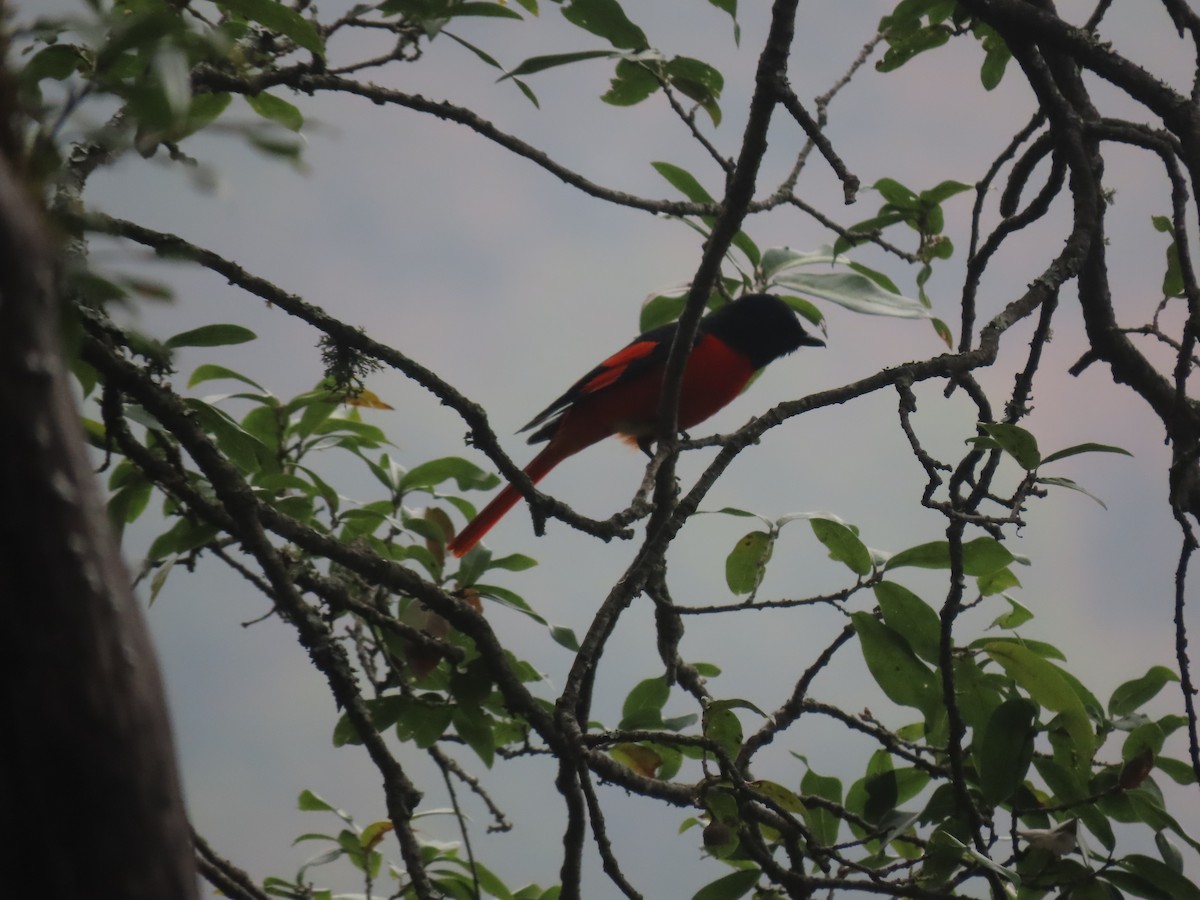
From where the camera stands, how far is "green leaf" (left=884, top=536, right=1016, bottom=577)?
247 centimetres

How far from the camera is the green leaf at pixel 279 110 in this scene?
2951 millimetres

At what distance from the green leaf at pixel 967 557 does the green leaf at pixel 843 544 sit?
5cm

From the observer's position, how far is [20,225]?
23.4 inches

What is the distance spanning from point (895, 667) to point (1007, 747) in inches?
11.2

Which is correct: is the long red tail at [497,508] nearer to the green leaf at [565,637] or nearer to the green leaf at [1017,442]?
the green leaf at [565,637]

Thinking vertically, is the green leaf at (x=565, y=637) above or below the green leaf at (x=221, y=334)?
below

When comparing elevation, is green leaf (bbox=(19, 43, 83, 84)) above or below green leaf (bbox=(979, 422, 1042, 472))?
above

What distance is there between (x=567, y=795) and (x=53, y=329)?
177cm

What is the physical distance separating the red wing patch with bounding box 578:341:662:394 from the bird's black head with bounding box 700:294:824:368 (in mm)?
385

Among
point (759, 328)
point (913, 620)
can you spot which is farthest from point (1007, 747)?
point (759, 328)

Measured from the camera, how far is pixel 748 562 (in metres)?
2.85

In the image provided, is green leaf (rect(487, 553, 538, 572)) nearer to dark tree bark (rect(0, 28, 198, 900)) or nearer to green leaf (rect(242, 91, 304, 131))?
green leaf (rect(242, 91, 304, 131))

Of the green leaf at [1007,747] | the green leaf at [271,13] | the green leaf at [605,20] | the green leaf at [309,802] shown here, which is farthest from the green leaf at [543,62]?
the green leaf at [309,802]

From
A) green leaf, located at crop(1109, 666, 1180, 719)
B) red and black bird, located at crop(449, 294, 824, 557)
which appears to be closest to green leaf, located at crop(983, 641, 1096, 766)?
green leaf, located at crop(1109, 666, 1180, 719)
